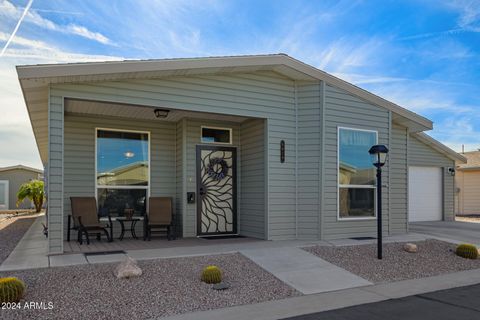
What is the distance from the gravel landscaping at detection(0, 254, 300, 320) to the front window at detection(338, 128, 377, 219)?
133 inches

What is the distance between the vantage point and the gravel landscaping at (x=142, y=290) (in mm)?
4230

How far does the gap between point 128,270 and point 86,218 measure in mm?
3078

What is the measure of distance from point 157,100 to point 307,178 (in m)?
3.41

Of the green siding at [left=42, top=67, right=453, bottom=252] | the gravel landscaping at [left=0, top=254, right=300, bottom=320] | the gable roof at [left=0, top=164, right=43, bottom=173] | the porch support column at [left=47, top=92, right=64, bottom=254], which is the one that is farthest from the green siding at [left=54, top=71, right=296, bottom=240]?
the gable roof at [left=0, top=164, right=43, bottom=173]

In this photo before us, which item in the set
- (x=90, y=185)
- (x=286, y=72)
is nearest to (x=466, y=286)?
(x=286, y=72)

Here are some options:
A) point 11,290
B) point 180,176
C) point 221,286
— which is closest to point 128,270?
point 221,286

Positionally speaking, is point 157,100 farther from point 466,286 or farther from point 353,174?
point 466,286

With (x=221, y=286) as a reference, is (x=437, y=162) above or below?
above

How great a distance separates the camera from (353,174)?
8633mm

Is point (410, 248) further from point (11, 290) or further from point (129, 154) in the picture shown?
point (11, 290)

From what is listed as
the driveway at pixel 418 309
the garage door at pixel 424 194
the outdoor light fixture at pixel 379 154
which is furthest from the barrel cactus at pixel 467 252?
the garage door at pixel 424 194

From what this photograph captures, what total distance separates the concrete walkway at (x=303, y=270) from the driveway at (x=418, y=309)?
799mm

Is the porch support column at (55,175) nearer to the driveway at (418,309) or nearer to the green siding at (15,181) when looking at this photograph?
the driveway at (418,309)

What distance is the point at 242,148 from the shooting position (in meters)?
9.12
